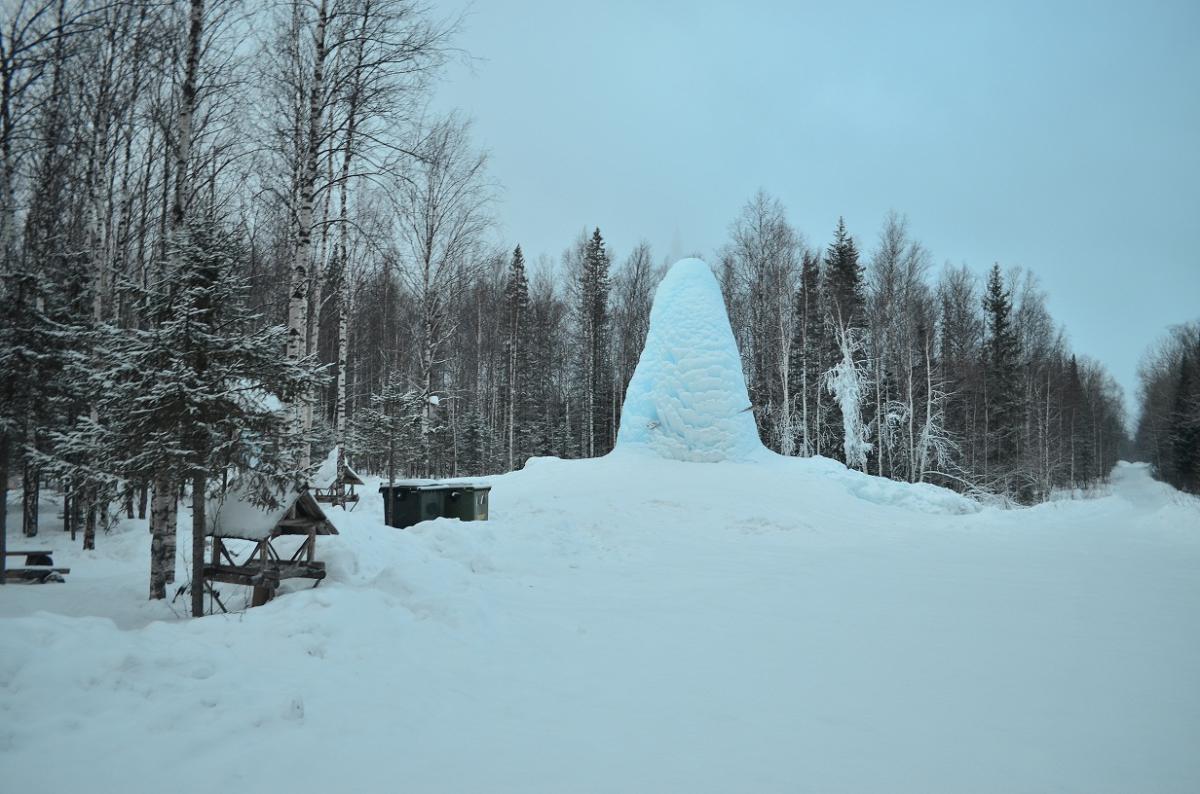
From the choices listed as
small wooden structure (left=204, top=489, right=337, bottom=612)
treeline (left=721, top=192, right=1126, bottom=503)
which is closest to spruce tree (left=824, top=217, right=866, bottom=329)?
treeline (left=721, top=192, right=1126, bottom=503)

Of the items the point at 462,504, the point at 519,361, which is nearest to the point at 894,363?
the point at 519,361

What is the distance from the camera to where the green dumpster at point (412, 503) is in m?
10.2

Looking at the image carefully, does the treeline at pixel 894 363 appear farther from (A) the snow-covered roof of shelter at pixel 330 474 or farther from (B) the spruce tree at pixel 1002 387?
(A) the snow-covered roof of shelter at pixel 330 474

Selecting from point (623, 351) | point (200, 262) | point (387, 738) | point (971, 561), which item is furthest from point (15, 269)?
point (623, 351)

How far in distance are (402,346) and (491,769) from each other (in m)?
29.0

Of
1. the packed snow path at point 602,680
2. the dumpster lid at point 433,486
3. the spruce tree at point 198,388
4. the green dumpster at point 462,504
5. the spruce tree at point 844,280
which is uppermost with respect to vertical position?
the spruce tree at point 844,280

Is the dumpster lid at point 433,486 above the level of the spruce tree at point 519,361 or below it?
below

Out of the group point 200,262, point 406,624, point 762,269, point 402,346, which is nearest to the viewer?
point 406,624

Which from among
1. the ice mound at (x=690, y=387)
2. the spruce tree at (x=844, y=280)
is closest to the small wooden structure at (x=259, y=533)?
the ice mound at (x=690, y=387)

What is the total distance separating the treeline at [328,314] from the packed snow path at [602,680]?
169cm

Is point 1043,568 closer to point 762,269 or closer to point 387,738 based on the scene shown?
point 387,738

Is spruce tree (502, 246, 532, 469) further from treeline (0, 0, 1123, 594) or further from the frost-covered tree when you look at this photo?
the frost-covered tree

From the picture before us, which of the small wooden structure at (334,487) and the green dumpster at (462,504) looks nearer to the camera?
the green dumpster at (462,504)

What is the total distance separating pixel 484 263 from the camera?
1889 centimetres
